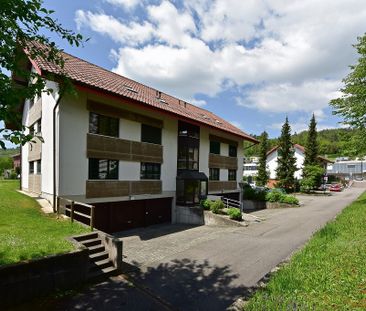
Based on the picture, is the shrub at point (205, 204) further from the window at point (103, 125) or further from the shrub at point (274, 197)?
the shrub at point (274, 197)

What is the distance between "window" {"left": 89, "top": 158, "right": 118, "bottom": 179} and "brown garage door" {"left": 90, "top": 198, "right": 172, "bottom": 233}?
5.70 ft

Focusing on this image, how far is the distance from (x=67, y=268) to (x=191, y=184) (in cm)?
1347

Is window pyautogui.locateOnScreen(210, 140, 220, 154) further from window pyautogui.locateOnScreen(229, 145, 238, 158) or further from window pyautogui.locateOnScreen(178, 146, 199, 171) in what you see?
window pyautogui.locateOnScreen(178, 146, 199, 171)

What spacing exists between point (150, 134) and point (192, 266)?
1012 centimetres

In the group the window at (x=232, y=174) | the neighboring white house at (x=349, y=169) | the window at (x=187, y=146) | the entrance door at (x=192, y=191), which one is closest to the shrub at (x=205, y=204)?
the entrance door at (x=192, y=191)

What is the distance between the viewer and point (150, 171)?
18516 mm

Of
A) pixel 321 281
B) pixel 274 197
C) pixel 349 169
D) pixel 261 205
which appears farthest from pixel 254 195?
pixel 349 169

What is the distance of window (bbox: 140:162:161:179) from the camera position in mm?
17969

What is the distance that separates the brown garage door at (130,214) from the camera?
1608cm

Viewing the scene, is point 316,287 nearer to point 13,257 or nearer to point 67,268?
point 67,268

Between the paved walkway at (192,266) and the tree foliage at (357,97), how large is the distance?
9.38 m

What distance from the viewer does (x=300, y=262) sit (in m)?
8.91

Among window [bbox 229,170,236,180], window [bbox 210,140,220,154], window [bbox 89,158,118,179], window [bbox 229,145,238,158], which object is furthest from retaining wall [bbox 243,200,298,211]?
window [bbox 89,158,118,179]

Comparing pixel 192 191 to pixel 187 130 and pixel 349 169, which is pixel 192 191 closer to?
pixel 187 130
